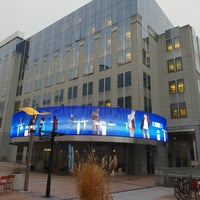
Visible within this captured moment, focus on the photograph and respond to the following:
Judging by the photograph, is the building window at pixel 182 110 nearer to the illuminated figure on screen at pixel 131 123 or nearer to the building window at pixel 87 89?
the illuminated figure on screen at pixel 131 123

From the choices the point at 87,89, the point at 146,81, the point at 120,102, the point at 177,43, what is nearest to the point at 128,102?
the point at 120,102

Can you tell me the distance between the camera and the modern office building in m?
32.8

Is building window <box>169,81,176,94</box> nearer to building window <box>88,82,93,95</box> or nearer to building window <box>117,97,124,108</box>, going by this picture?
building window <box>117,97,124,108</box>

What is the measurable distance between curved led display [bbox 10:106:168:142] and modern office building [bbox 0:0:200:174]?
973 millimetres

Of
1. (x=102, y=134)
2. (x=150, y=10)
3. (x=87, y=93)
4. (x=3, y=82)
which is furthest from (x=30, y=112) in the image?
(x=3, y=82)

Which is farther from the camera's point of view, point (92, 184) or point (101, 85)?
point (101, 85)

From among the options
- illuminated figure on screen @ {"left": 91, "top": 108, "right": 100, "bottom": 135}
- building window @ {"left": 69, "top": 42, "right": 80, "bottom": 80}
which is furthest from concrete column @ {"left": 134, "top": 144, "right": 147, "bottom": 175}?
building window @ {"left": 69, "top": 42, "right": 80, "bottom": 80}

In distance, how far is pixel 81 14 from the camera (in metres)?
47.5

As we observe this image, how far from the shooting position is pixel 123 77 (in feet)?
116

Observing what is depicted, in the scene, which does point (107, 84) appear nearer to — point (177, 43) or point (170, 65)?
point (170, 65)

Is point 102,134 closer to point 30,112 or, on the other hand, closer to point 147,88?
point 30,112

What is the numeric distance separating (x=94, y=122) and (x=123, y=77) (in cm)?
1184

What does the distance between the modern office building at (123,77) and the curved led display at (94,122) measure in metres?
0.97

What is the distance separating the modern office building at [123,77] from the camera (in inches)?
1293
